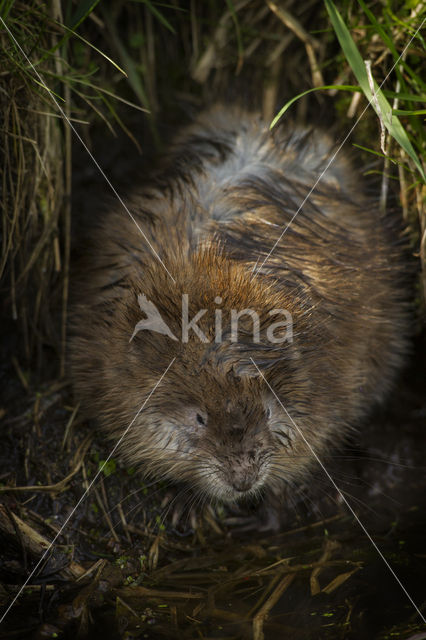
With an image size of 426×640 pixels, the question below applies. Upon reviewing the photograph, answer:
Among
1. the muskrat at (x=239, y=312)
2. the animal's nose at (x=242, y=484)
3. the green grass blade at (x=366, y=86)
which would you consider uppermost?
the green grass blade at (x=366, y=86)

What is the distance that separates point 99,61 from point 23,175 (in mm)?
1148

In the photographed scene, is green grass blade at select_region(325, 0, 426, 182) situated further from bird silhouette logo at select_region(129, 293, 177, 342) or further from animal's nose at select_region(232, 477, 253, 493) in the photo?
animal's nose at select_region(232, 477, 253, 493)

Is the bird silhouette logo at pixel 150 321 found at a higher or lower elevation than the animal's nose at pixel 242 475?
higher

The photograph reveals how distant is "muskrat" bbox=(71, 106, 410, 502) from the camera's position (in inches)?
107

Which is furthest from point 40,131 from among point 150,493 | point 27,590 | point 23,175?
point 27,590

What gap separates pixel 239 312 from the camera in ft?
9.00

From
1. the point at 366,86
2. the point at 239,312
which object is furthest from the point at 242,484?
the point at 366,86

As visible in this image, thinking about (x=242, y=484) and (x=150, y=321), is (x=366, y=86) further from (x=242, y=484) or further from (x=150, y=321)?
(x=242, y=484)

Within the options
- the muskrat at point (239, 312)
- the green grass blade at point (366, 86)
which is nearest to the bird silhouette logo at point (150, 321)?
the muskrat at point (239, 312)

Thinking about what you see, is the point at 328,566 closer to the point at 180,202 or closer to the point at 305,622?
the point at 305,622

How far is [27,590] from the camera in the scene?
2.69m

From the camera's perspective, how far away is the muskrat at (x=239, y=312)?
272 cm

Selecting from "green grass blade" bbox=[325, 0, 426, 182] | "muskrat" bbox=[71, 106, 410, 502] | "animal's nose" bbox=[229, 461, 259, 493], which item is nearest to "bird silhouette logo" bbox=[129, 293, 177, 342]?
"muskrat" bbox=[71, 106, 410, 502]

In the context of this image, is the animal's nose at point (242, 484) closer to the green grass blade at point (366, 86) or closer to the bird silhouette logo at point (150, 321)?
the bird silhouette logo at point (150, 321)
